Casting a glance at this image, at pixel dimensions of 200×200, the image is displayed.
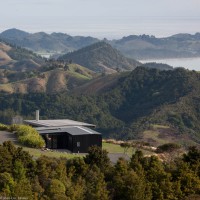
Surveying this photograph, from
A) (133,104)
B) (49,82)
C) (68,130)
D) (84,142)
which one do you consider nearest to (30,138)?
(84,142)

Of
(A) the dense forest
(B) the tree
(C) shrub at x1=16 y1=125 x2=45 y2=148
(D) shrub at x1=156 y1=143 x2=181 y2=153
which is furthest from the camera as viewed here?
(D) shrub at x1=156 y1=143 x2=181 y2=153

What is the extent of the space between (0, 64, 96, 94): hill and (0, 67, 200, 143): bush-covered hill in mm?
18627

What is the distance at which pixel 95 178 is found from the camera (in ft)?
74.9

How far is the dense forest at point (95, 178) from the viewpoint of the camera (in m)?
20.7

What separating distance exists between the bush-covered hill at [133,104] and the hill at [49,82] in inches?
733

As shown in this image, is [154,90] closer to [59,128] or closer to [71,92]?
[71,92]

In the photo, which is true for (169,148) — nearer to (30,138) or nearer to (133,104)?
(30,138)

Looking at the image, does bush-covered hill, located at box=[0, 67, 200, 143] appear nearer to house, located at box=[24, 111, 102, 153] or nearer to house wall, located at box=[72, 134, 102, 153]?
house, located at box=[24, 111, 102, 153]

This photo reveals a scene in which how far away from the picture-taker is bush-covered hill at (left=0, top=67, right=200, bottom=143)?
10619 centimetres

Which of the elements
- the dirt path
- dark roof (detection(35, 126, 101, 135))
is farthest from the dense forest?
dark roof (detection(35, 126, 101, 135))

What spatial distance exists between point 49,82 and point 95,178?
138 metres

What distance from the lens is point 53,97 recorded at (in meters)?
134

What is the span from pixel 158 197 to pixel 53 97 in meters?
112

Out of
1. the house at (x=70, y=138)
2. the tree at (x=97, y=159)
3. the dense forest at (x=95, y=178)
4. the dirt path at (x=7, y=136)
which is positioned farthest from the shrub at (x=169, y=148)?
the dirt path at (x=7, y=136)
